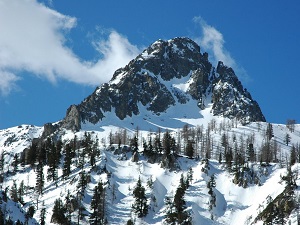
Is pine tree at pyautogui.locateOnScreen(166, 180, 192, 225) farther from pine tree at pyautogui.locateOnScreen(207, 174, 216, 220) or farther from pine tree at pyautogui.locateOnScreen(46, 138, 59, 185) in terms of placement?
pine tree at pyautogui.locateOnScreen(46, 138, 59, 185)

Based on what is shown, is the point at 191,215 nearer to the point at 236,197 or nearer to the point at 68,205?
the point at 236,197

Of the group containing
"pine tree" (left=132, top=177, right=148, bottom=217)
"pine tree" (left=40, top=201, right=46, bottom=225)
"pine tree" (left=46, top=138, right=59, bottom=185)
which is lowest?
"pine tree" (left=40, top=201, right=46, bottom=225)

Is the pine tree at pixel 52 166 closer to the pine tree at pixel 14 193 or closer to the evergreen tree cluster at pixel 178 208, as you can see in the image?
the pine tree at pixel 14 193

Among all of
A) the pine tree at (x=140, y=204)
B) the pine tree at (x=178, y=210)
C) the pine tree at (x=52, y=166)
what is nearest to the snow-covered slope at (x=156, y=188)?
the pine tree at (x=140, y=204)

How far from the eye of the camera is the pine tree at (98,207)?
122 metres

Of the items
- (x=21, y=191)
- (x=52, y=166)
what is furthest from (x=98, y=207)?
(x=52, y=166)

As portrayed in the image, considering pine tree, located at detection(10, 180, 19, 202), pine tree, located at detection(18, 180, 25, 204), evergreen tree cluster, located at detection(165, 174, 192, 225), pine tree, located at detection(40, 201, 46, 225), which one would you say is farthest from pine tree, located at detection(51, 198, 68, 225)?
evergreen tree cluster, located at detection(165, 174, 192, 225)

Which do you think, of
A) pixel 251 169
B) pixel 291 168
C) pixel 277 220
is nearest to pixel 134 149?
pixel 251 169

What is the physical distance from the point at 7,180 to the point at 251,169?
88.1 metres

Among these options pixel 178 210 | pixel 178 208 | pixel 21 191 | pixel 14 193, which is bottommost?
pixel 178 210

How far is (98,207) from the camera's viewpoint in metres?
130

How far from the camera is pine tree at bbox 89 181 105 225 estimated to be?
401 ft

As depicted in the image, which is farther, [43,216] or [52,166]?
[52,166]

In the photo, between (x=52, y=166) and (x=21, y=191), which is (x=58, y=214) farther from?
(x=52, y=166)
